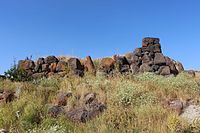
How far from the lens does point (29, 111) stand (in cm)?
1102

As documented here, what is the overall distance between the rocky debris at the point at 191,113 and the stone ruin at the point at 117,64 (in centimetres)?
1010

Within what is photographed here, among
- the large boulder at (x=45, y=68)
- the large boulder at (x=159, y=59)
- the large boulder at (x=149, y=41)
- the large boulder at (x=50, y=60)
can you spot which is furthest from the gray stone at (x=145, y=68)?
the large boulder at (x=45, y=68)

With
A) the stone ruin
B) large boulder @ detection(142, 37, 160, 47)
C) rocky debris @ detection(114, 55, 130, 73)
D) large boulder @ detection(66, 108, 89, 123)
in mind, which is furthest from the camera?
large boulder @ detection(142, 37, 160, 47)

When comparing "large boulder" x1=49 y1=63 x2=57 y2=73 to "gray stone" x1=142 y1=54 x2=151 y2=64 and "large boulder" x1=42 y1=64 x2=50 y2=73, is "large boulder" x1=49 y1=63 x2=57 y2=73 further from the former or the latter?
"gray stone" x1=142 y1=54 x2=151 y2=64

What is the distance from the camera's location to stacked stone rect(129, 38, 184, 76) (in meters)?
23.8

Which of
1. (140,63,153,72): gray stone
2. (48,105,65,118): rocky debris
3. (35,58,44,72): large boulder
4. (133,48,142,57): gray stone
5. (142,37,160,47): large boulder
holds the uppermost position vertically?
(142,37,160,47): large boulder

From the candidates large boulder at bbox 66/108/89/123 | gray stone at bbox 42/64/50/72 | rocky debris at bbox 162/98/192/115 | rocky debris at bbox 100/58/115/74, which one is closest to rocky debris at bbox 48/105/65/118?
large boulder at bbox 66/108/89/123

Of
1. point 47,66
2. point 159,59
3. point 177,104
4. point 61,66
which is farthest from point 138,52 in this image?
point 177,104

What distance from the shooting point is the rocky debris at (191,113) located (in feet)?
34.1

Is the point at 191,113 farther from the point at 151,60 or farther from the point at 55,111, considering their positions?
the point at 151,60

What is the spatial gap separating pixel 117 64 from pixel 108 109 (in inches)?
431

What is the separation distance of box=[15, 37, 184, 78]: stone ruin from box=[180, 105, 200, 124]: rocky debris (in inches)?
398

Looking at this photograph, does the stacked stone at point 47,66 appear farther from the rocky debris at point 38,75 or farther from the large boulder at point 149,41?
the large boulder at point 149,41

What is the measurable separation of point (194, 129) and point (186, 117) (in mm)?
1392
